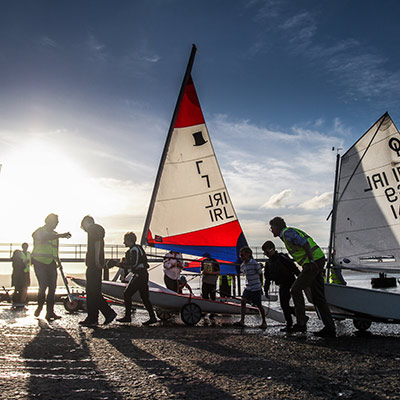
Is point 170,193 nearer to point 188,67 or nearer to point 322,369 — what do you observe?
point 188,67

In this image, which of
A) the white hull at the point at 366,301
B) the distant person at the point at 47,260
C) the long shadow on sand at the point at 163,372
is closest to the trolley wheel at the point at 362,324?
the white hull at the point at 366,301

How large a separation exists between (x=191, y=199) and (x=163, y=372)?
22.3 ft

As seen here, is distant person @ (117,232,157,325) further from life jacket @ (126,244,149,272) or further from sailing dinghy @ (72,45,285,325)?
sailing dinghy @ (72,45,285,325)

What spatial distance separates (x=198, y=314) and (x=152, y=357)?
10.8 feet

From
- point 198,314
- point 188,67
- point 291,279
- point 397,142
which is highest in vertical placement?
point 188,67

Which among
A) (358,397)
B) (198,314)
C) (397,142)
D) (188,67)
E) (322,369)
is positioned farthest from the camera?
(397,142)

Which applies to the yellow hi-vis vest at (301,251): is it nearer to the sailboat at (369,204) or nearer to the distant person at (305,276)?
the distant person at (305,276)

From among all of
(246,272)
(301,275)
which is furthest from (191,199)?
(301,275)

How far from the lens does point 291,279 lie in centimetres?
672

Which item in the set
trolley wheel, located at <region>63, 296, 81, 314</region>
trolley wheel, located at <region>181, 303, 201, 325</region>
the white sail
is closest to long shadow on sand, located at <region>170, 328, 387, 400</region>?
trolley wheel, located at <region>181, 303, 201, 325</region>

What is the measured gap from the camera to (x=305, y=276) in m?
5.95

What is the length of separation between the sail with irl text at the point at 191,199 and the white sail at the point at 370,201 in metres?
2.74

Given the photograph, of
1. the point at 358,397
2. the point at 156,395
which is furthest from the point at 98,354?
the point at 358,397

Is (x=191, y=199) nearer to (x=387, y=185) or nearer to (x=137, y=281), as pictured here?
(x=137, y=281)
